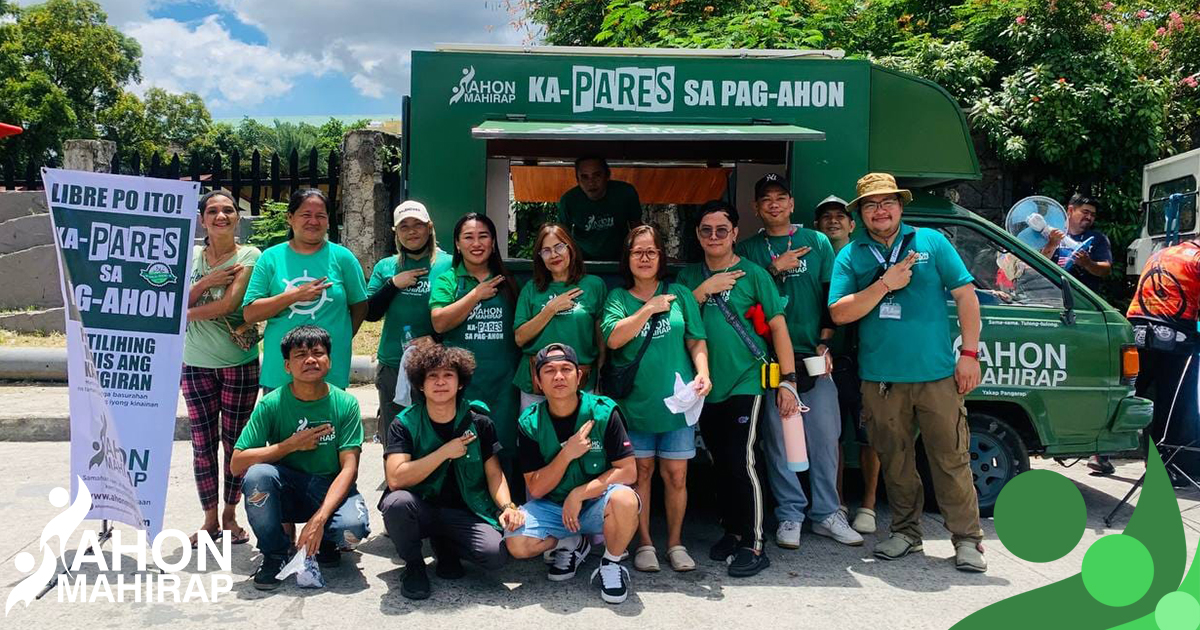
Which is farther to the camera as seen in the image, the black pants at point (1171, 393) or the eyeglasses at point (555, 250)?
the black pants at point (1171, 393)

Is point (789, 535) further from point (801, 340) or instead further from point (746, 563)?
point (801, 340)

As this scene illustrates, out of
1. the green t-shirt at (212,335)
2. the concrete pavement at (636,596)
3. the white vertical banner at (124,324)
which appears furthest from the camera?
the green t-shirt at (212,335)

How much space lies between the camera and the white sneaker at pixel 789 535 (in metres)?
4.52

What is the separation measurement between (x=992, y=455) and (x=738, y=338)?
1910mm

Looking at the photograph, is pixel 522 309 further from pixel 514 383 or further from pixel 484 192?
pixel 484 192

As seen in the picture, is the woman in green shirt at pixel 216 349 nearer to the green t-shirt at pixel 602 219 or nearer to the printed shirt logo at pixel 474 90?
the printed shirt logo at pixel 474 90

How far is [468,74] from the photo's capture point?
194 inches

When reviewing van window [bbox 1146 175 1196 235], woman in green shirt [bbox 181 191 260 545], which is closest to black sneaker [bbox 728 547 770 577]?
woman in green shirt [bbox 181 191 260 545]

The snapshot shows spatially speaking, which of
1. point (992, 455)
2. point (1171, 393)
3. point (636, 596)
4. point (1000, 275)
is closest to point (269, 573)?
point (636, 596)

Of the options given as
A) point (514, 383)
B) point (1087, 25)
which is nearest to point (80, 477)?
point (514, 383)

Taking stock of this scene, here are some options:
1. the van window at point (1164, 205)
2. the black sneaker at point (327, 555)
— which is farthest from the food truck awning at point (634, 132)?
the van window at point (1164, 205)

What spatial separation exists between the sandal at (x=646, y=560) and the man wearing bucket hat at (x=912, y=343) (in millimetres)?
1201

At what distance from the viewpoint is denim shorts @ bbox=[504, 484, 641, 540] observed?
12.8 feet

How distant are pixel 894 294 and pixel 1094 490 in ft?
9.31
